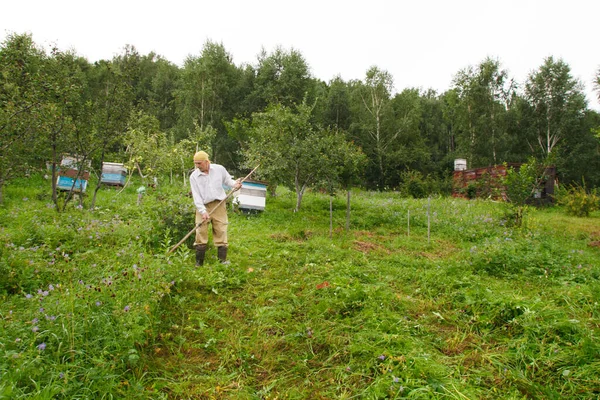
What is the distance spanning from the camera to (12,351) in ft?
8.32

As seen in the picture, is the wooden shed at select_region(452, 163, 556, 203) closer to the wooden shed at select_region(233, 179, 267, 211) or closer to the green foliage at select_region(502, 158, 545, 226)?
the green foliage at select_region(502, 158, 545, 226)

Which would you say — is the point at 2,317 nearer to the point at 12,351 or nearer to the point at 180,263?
the point at 12,351

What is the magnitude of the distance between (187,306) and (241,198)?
731cm

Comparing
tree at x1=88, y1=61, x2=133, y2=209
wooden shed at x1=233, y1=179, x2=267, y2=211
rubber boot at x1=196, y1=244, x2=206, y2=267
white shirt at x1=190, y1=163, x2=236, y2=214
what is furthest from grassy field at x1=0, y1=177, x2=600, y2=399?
wooden shed at x1=233, y1=179, x2=267, y2=211

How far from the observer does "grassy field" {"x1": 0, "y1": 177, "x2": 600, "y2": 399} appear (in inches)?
112

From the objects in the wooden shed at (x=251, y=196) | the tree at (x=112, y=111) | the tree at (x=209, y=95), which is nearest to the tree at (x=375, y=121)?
the tree at (x=209, y=95)

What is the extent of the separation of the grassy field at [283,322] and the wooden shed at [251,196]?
4.49 metres

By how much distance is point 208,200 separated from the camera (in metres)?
6.10

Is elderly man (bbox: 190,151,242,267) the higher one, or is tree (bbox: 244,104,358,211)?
tree (bbox: 244,104,358,211)

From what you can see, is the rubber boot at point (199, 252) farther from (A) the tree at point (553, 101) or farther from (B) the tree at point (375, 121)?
(A) the tree at point (553, 101)

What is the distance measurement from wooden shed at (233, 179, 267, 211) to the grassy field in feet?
14.7

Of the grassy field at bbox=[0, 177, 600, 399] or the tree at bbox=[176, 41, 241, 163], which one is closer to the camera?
the grassy field at bbox=[0, 177, 600, 399]

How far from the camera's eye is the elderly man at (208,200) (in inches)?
233

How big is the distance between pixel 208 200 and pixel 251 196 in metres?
5.54
